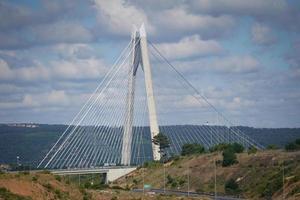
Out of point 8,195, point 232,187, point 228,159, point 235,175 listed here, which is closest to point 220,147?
point 228,159

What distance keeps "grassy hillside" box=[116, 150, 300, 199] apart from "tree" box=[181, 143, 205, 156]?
37.6 ft

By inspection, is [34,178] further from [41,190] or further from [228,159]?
[228,159]

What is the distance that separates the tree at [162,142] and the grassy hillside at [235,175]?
15.2ft

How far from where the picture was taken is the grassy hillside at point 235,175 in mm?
103688

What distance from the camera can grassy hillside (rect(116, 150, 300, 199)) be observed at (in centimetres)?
10369

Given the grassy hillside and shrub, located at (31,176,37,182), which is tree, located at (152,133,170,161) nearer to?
the grassy hillside

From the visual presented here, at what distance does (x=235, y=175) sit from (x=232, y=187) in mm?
7371

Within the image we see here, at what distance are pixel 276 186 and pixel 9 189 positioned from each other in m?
41.2

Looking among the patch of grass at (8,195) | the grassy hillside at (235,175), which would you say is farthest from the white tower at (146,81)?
the patch of grass at (8,195)

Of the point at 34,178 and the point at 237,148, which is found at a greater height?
the point at 237,148

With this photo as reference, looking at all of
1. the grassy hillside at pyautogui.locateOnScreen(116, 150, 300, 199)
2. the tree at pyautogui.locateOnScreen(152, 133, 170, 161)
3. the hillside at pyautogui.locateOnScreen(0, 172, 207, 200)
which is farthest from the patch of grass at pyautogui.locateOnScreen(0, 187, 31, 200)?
the tree at pyautogui.locateOnScreen(152, 133, 170, 161)

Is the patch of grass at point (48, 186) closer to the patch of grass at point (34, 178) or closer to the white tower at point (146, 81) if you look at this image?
the patch of grass at point (34, 178)

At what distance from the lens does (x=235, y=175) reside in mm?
121812

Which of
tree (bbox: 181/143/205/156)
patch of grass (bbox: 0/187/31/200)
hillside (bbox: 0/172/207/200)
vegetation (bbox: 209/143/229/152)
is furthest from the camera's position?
tree (bbox: 181/143/205/156)
